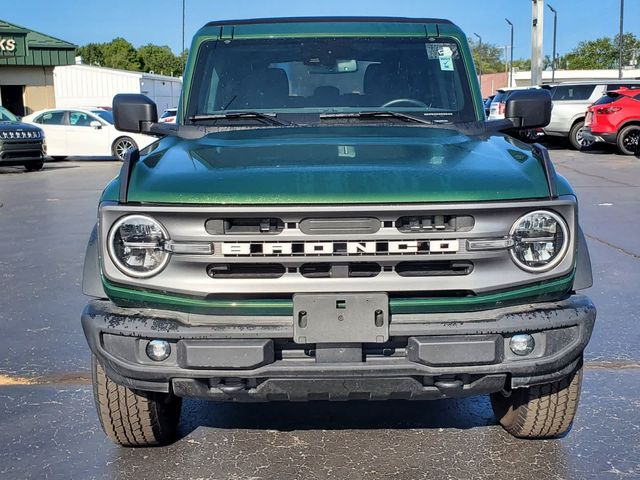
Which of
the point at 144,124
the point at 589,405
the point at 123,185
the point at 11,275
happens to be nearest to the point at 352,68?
the point at 144,124

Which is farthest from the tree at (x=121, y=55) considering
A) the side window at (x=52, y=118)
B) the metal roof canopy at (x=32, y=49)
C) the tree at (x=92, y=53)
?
the side window at (x=52, y=118)

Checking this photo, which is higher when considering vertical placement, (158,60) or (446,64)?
(158,60)

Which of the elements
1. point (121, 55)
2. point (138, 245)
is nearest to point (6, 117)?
point (138, 245)

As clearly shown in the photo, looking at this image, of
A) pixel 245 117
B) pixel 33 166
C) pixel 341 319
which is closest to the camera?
pixel 341 319

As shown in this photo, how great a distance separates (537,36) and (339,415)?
98.7ft

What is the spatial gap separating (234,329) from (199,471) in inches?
35.4

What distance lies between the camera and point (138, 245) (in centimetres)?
291

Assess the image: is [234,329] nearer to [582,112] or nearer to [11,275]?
[11,275]

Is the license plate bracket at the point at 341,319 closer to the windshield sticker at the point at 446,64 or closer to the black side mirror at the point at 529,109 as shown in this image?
the black side mirror at the point at 529,109

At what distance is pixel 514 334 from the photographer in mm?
2869

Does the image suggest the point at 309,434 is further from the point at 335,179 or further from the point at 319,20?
the point at 319,20

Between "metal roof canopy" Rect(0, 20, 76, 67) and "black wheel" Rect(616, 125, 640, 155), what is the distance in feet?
81.1

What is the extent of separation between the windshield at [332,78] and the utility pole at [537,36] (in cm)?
2846

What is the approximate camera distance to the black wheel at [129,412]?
3328 millimetres
